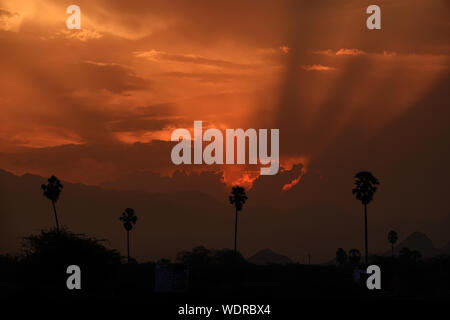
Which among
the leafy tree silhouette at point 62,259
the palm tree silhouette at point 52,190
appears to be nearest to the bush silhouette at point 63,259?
the leafy tree silhouette at point 62,259

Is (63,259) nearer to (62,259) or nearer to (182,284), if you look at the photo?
(62,259)

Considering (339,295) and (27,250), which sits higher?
(27,250)

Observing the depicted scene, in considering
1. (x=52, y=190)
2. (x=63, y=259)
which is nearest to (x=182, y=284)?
(x=63, y=259)

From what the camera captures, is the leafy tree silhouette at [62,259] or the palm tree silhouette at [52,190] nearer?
the leafy tree silhouette at [62,259]

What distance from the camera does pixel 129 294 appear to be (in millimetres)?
65938

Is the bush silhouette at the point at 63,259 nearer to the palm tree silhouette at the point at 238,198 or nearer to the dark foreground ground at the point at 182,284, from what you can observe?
the dark foreground ground at the point at 182,284

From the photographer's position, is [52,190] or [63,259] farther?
[52,190]

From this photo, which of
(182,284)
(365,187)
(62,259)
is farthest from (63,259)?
(365,187)

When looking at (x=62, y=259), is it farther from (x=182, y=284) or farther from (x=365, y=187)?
(x=365, y=187)

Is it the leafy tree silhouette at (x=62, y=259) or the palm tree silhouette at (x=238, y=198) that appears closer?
the leafy tree silhouette at (x=62, y=259)

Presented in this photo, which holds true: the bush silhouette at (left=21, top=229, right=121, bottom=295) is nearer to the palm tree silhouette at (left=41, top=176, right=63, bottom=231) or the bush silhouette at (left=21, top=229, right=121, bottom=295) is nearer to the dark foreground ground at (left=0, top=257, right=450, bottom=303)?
the dark foreground ground at (left=0, top=257, right=450, bottom=303)
